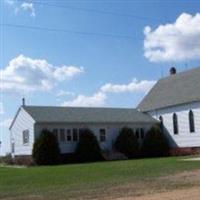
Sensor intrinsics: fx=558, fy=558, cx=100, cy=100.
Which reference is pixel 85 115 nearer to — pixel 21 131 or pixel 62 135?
pixel 62 135

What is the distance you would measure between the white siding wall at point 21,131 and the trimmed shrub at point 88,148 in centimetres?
452

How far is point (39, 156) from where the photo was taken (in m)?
48.8

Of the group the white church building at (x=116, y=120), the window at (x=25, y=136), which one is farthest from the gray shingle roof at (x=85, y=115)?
the window at (x=25, y=136)

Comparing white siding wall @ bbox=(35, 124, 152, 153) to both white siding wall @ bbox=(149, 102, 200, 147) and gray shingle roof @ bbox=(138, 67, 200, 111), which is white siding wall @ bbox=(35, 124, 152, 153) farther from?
gray shingle roof @ bbox=(138, 67, 200, 111)

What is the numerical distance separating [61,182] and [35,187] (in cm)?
206

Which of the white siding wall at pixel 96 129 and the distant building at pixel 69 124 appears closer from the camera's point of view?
the white siding wall at pixel 96 129

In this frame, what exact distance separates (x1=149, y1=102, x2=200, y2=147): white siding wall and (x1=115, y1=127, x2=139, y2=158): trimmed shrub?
17.4ft

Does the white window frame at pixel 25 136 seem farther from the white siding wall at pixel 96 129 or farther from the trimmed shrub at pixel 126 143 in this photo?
the trimmed shrub at pixel 126 143

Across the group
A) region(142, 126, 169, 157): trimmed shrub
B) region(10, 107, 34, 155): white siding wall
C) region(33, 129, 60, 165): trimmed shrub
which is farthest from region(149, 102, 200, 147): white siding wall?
region(10, 107, 34, 155): white siding wall

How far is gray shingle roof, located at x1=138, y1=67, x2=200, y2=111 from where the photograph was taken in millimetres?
57106

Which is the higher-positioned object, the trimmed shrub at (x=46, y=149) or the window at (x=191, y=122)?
the window at (x=191, y=122)

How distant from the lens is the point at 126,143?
179 ft

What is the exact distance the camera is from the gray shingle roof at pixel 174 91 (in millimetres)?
57106

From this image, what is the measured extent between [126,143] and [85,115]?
4.99 m
